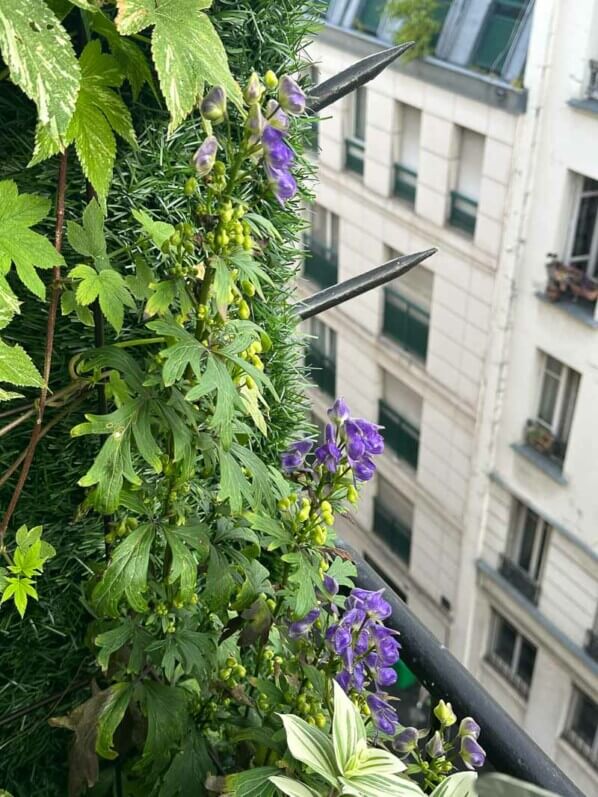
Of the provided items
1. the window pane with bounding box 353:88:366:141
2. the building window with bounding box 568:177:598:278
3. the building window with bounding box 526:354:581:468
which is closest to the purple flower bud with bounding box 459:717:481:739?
the building window with bounding box 568:177:598:278

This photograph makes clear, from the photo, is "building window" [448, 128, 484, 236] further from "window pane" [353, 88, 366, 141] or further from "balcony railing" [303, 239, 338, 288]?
"balcony railing" [303, 239, 338, 288]

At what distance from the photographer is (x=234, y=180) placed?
2.15 ft

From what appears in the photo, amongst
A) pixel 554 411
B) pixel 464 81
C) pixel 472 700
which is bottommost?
pixel 554 411

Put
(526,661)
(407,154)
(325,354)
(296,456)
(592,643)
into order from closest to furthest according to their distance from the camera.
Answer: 1. (296,456)
2. (592,643)
3. (407,154)
4. (526,661)
5. (325,354)

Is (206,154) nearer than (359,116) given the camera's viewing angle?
Yes

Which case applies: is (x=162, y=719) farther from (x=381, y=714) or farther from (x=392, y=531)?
(x=392, y=531)

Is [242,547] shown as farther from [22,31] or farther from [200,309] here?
[22,31]

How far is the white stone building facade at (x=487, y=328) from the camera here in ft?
13.2

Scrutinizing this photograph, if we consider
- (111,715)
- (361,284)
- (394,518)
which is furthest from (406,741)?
(394,518)

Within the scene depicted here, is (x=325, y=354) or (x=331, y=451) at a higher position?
(x=331, y=451)

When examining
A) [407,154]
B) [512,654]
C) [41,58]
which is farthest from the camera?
[512,654]

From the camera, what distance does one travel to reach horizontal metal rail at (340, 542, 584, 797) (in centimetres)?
79

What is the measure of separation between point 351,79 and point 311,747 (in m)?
0.60

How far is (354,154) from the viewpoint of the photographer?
17.5 ft
